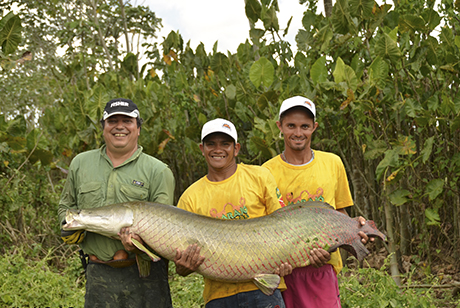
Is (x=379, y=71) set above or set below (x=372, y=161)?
above

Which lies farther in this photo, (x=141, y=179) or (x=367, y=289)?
(x=367, y=289)

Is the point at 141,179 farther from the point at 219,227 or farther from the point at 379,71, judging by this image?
the point at 379,71

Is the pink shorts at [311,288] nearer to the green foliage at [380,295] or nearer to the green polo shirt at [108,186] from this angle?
the green polo shirt at [108,186]

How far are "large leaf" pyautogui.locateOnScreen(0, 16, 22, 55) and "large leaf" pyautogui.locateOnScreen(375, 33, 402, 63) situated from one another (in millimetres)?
3495

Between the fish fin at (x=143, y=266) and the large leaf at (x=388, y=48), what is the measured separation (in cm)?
278

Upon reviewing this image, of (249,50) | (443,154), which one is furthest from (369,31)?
(249,50)

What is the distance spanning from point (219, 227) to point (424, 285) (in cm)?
288

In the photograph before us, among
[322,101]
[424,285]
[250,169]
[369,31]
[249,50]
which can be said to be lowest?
[424,285]

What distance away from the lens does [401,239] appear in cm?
491

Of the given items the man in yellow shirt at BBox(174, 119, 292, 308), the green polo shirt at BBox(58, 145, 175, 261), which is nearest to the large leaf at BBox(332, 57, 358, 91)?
the man in yellow shirt at BBox(174, 119, 292, 308)

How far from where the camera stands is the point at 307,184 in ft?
9.01

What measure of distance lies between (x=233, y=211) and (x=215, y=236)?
0.76 feet

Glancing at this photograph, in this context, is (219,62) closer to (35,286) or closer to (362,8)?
(362,8)

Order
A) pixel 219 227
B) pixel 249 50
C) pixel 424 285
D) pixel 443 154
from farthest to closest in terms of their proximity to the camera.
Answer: pixel 249 50, pixel 443 154, pixel 424 285, pixel 219 227
